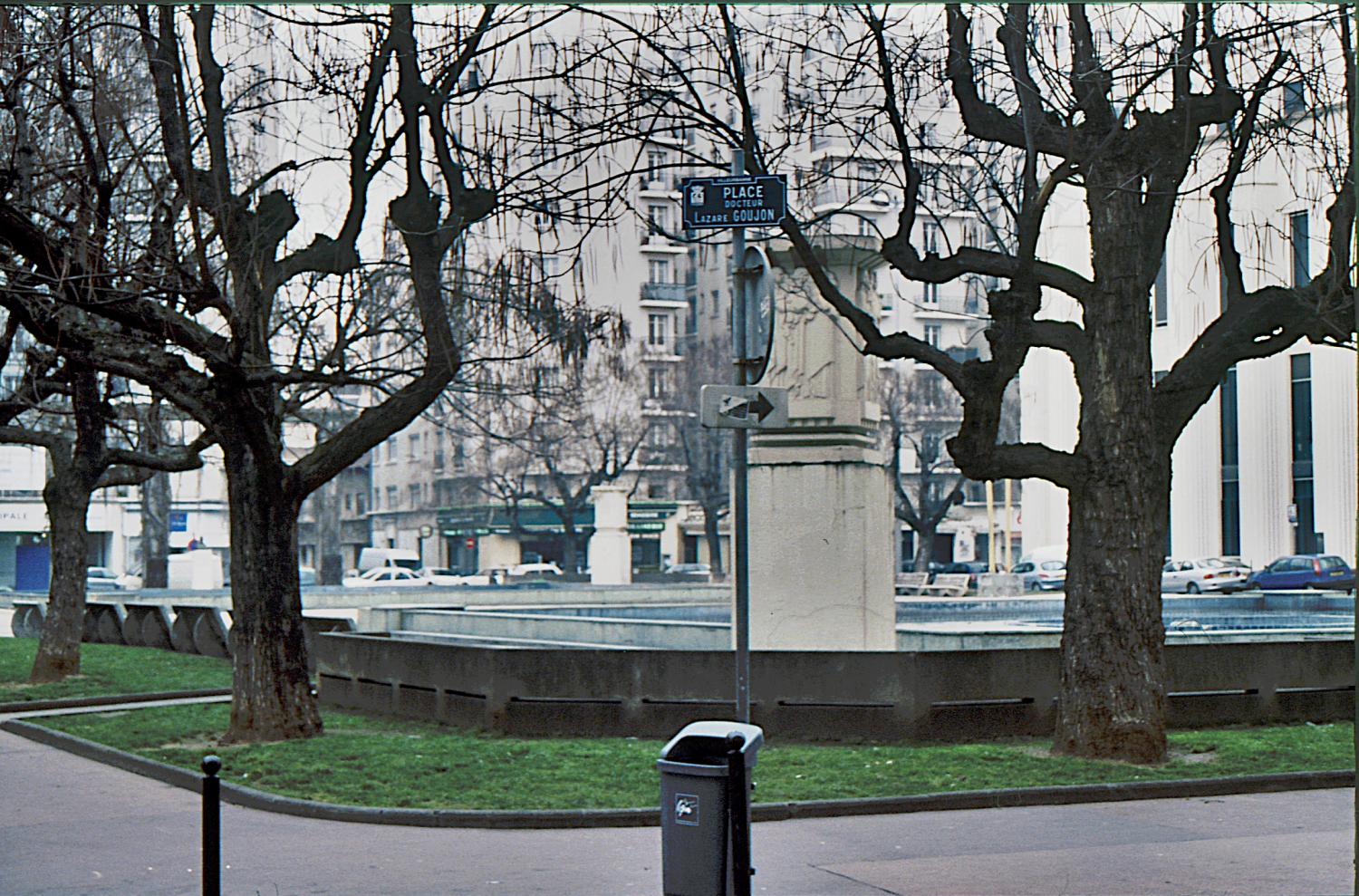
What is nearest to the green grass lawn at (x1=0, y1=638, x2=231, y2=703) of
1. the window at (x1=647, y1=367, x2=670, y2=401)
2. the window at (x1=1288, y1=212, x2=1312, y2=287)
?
the window at (x1=1288, y1=212, x2=1312, y2=287)

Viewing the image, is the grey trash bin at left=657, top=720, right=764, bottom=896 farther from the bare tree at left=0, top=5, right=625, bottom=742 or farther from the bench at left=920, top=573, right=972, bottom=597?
the bench at left=920, top=573, right=972, bottom=597

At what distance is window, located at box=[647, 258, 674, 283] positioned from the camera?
297 feet

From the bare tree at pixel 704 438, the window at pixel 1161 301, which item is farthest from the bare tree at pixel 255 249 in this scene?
the bare tree at pixel 704 438

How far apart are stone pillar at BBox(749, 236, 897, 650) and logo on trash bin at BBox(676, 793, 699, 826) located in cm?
1040

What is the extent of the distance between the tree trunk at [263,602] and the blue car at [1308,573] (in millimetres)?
41121

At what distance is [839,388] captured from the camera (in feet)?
59.3

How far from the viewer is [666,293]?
93688 millimetres

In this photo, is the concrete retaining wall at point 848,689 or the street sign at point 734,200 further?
the concrete retaining wall at point 848,689

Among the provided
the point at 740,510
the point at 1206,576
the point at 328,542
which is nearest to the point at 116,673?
the point at 740,510

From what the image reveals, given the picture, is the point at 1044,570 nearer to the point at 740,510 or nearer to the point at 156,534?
the point at 156,534

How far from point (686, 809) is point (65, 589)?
1787 centimetres

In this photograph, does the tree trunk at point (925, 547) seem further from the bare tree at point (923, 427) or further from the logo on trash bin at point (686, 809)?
the logo on trash bin at point (686, 809)

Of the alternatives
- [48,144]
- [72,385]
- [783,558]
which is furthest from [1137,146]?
[72,385]

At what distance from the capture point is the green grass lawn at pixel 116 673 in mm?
22156
